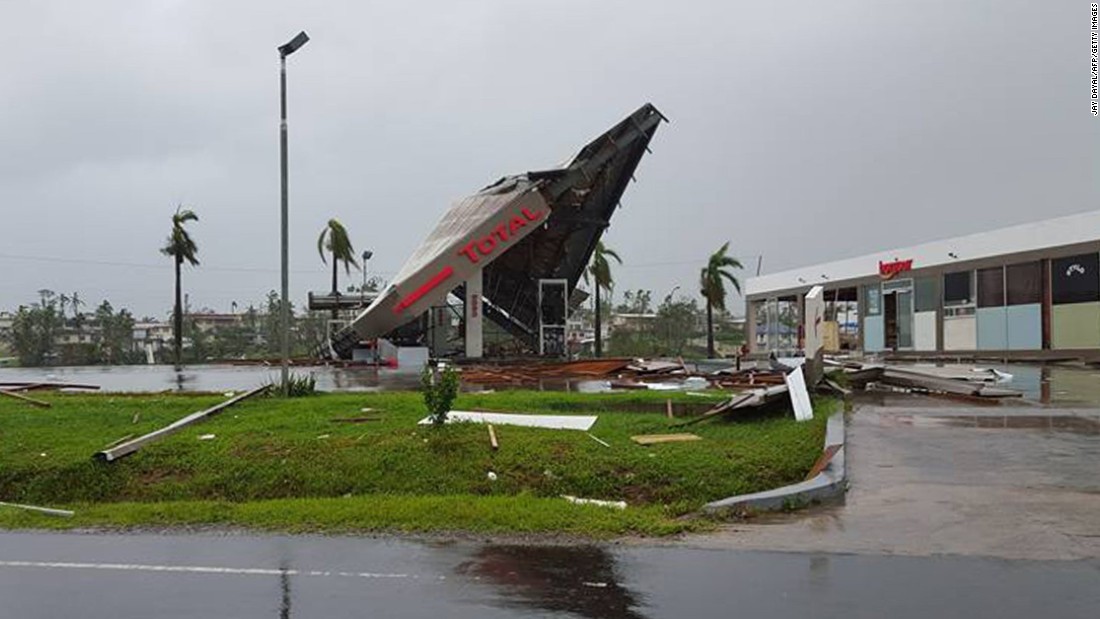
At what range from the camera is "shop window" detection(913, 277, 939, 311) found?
43125 millimetres

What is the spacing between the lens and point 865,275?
1981 inches

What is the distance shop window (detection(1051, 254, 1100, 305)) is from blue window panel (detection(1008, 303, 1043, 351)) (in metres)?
1.16

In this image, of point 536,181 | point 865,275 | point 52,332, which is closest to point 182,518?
point 536,181

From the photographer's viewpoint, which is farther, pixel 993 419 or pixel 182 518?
pixel 993 419

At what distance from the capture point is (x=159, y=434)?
12.8 meters

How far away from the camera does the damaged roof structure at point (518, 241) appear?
117 feet

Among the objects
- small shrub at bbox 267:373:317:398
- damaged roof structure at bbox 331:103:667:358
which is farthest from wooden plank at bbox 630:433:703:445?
damaged roof structure at bbox 331:103:667:358

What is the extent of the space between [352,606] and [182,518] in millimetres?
4122

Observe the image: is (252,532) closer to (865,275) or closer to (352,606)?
(352,606)

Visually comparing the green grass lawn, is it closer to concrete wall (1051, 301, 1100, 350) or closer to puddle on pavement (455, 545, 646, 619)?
puddle on pavement (455, 545, 646, 619)

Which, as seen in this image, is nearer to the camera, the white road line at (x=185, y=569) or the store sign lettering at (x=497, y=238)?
the white road line at (x=185, y=569)

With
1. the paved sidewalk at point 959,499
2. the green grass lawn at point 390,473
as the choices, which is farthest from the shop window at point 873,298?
the green grass lawn at point 390,473

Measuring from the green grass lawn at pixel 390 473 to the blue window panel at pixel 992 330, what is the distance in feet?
92.3

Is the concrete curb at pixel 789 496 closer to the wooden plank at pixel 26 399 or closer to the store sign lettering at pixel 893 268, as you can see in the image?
the wooden plank at pixel 26 399
